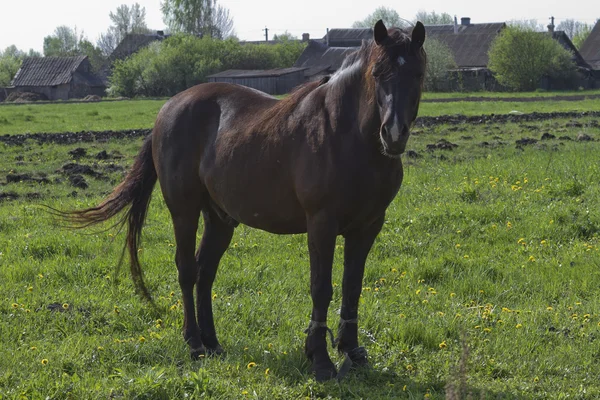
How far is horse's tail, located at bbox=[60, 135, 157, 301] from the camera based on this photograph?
20.2 feet

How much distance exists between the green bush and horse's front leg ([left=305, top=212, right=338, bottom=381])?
60.7 metres

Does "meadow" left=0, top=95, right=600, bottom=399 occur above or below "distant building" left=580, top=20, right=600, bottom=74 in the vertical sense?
below

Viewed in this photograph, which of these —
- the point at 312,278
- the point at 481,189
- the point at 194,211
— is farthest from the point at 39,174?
the point at 312,278

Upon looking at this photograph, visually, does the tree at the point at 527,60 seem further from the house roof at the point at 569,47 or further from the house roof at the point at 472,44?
the house roof at the point at 569,47

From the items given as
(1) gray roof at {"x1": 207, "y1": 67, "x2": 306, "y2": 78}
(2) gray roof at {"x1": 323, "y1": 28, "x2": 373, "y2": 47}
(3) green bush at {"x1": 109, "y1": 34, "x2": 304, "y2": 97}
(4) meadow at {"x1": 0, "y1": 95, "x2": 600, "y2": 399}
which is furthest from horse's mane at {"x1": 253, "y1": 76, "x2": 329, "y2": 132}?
(2) gray roof at {"x1": 323, "y1": 28, "x2": 373, "y2": 47}

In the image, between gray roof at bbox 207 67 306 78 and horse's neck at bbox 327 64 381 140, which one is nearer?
horse's neck at bbox 327 64 381 140

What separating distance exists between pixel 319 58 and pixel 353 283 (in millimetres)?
67751

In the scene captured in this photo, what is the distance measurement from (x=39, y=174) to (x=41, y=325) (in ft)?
28.6

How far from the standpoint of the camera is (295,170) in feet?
16.3

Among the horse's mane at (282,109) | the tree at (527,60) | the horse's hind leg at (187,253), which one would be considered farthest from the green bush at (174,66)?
the horse's mane at (282,109)

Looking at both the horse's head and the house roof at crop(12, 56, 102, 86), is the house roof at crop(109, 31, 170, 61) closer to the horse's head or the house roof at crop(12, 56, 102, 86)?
the house roof at crop(12, 56, 102, 86)

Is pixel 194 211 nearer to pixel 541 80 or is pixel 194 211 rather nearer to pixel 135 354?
pixel 135 354

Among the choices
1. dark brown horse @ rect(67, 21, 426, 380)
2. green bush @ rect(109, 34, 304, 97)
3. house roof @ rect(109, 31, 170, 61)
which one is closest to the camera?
dark brown horse @ rect(67, 21, 426, 380)

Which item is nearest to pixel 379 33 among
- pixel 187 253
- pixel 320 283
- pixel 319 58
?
pixel 320 283
